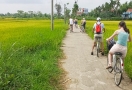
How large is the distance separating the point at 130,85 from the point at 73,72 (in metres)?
1.83

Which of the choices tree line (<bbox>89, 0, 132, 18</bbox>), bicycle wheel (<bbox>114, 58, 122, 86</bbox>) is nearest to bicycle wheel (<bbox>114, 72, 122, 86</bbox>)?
bicycle wheel (<bbox>114, 58, 122, 86</bbox>)

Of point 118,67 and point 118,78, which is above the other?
point 118,67

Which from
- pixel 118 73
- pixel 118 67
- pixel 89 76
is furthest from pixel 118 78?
pixel 89 76

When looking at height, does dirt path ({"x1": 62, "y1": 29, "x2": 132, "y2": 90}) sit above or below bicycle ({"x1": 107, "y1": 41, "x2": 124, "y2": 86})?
below

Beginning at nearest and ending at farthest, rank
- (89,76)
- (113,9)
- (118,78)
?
(118,78) → (89,76) → (113,9)

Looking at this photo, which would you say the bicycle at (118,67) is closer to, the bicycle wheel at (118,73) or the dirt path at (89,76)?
the bicycle wheel at (118,73)

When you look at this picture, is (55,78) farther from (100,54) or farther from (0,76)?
(100,54)

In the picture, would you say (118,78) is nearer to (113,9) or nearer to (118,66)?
(118,66)

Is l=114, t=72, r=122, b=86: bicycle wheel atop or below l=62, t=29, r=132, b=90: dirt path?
atop

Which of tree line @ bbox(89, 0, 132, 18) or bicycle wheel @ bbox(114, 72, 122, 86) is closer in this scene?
bicycle wheel @ bbox(114, 72, 122, 86)

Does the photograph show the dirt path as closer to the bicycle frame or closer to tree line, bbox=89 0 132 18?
the bicycle frame

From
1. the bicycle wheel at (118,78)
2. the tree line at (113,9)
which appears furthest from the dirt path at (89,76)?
the tree line at (113,9)

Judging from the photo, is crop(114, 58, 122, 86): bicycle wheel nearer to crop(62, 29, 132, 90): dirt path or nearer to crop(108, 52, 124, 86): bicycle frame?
crop(108, 52, 124, 86): bicycle frame

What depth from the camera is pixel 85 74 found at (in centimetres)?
664
